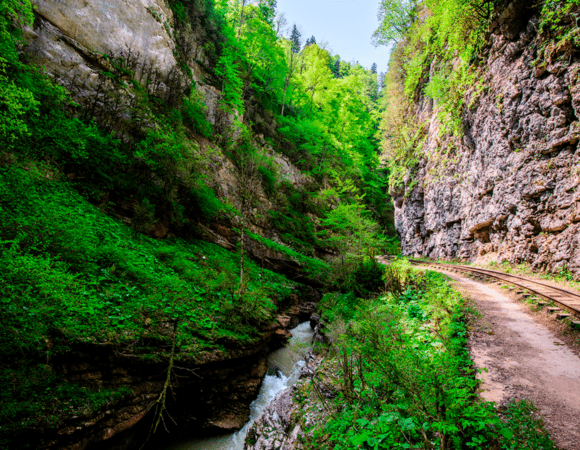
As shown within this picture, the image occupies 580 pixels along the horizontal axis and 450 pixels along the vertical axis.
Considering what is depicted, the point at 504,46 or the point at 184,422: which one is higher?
the point at 504,46

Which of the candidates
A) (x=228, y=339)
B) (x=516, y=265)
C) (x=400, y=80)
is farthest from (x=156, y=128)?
(x=400, y=80)

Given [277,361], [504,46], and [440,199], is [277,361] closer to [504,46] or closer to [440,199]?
[440,199]

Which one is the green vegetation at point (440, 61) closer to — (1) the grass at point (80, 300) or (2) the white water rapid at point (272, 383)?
(2) the white water rapid at point (272, 383)

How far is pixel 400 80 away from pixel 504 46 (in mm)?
14587

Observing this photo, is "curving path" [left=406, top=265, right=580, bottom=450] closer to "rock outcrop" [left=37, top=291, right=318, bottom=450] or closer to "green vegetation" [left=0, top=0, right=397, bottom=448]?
"rock outcrop" [left=37, top=291, right=318, bottom=450]

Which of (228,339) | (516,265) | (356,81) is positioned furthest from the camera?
(356,81)

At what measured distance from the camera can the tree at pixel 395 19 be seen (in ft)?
81.6

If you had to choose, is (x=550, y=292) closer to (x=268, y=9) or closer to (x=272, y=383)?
(x=272, y=383)

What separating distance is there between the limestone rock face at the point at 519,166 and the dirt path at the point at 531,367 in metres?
5.11

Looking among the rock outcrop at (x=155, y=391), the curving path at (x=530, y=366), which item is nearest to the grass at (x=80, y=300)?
the rock outcrop at (x=155, y=391)

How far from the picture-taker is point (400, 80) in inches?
1025

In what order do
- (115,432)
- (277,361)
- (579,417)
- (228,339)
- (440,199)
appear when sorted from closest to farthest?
(579,417) → (115,432) → (228,339) → (277,361) → (440,199)

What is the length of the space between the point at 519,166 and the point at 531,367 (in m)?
10.8

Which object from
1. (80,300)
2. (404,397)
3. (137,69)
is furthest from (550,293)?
(137,69)
